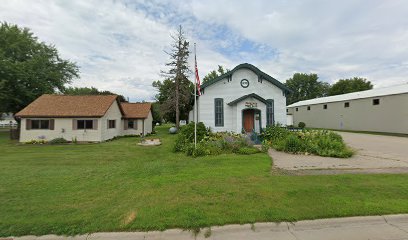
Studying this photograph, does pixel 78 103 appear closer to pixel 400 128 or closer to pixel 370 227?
pixel 370 227

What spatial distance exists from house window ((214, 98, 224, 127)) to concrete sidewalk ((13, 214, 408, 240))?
49.6 feet

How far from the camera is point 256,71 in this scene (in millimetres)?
19234

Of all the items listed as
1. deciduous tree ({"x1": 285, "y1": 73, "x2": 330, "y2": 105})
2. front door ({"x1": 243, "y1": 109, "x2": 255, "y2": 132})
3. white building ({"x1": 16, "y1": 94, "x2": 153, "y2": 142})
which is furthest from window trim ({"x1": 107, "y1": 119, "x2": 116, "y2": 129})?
deciduous tree ({"x1": 285, "y1": 73, "x2": 330, "y2": 105})

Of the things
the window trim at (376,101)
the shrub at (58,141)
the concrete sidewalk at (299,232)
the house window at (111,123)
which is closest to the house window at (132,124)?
the house window at (111,123)

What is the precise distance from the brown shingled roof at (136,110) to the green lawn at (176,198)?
20.1 m

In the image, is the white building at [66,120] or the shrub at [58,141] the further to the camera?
the white building at [66,120]

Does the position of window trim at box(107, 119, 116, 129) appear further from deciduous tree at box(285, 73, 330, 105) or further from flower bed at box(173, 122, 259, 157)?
deciduous tree at box(285, 73, 330, 105)

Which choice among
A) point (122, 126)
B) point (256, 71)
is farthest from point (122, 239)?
point (122, 126)

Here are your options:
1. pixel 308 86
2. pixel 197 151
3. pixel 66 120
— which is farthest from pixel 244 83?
pixel 308 86

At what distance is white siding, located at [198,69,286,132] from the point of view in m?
19.1

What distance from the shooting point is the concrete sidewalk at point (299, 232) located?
3732mm

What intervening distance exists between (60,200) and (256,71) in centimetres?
1740

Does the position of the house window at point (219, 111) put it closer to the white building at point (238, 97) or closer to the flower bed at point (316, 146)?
the white building at point (238, 97)

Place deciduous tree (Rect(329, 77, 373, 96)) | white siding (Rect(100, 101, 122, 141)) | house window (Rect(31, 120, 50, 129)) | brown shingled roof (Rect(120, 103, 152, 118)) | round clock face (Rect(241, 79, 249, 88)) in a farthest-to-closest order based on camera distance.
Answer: deciduous tree (Rect(329, 77, 373, 96))
brown shingled roof (Rect(120, 103, 152, 118))
white siding (Rect(100, 101, 122, 141))
house window (Rect(31, 120, 50, 129))
round clock face (Rect(241, 79, 249, 88))
